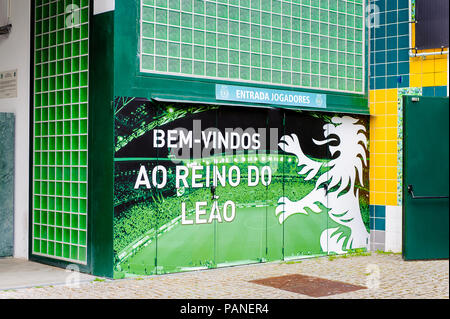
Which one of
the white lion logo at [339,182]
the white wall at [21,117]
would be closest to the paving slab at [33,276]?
the white wall at [21,117]

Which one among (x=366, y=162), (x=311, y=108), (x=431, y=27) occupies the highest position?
(x=431, y=27)

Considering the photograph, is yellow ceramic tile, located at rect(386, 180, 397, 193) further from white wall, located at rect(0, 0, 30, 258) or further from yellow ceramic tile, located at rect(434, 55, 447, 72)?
white wall, located at rect(0, 0, 30, 258)

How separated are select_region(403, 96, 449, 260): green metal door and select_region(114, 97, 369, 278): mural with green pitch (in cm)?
130

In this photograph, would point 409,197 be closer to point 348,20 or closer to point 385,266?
point 385,266

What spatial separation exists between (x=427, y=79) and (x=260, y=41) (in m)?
3.39

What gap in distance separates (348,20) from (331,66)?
102cm

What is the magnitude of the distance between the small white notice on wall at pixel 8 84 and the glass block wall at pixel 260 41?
305 centimetres

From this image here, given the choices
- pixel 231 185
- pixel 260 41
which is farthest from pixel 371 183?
pixel 260 41

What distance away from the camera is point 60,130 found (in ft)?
31.8

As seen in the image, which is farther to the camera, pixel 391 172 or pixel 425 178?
pixel 391 172

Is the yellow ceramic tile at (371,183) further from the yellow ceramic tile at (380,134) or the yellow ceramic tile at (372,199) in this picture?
the yellow ceramic tile at (380,134)

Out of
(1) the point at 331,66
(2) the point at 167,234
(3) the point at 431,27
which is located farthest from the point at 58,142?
(3) the point at 431,27

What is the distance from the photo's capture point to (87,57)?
922 centimetres

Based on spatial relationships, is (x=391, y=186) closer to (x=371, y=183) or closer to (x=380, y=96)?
(x=371, y=183)
